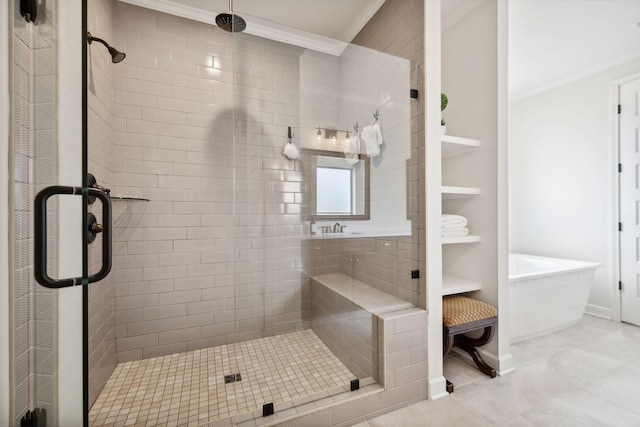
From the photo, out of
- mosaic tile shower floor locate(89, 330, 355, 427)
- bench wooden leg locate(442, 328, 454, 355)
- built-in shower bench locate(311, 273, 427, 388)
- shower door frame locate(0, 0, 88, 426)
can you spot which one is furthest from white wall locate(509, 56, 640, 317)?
shower door frame locate(0, 0, 88, 426)

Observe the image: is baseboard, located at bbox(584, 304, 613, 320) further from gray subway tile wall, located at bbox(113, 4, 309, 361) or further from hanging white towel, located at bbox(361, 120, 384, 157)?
gray subway tile wall, located at bbox(113, 4, 309, 361)

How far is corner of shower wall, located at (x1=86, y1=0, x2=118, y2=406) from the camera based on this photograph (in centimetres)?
157

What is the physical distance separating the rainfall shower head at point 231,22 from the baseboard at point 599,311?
434 centimetres

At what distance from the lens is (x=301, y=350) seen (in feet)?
5.45

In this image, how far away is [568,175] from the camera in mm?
3291

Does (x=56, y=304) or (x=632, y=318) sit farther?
(x=632, y=318)

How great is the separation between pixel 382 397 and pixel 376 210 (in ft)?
3.53

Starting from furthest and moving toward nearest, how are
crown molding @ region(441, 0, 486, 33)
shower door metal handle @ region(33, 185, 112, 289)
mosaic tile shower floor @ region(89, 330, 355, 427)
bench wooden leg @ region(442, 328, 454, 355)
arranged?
crown molding @ region(441, 0, 486, 33) → bench wooden leg @ region(442, 328, 454, 355) → mosaic tile shower floor @ region(89, 330, 355, 427) → shower door metal handle @ region(33, 185, 112, 289)

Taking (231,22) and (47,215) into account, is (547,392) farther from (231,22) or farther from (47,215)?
(231,22)

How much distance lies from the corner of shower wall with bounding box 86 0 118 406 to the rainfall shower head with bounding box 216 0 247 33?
0.71 metres

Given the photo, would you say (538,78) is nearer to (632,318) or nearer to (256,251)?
(632,318)

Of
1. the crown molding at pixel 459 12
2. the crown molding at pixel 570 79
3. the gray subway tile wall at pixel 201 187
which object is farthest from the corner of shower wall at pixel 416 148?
the crown molding at pixel 570 79

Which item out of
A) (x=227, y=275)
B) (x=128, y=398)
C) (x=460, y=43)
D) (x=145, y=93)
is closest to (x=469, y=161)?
(x=460, y=43)
